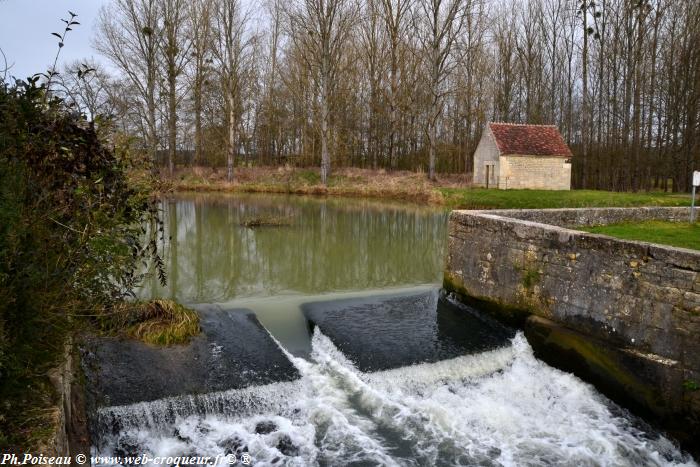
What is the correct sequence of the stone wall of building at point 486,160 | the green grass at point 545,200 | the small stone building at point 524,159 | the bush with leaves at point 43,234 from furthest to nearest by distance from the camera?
the stone wall of building at point 486,160, the small stone building at point 524,159, the green grass at point 545,200, the bush with leaves at point 43,234

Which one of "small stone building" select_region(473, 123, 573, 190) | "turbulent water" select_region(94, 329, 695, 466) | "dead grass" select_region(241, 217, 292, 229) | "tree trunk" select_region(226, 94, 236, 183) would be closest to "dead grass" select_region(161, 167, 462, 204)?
"tree trunk" select_region(226, 94, 236, 183)

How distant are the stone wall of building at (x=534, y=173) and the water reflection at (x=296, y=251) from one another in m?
7.29

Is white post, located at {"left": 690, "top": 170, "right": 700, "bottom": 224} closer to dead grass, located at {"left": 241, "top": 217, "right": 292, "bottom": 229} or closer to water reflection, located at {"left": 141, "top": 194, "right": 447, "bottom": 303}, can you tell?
water reflection, located at {"left": 141, "top": 194, "right": 447, "bottom": 303}

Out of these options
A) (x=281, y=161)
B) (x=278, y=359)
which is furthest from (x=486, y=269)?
(x=281, y=161)

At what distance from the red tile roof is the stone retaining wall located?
19653 millimetres

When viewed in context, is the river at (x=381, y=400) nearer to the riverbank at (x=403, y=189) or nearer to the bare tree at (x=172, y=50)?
the riverbank at (x=403, y=189)

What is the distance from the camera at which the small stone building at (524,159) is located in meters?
27.1

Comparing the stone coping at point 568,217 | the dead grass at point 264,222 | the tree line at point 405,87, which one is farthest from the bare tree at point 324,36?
the stone coping at point 568,217

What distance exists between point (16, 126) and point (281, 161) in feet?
119

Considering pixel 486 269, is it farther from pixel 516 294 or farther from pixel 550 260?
pixel 550 260

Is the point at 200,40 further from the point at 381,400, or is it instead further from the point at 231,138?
the point at 381,400

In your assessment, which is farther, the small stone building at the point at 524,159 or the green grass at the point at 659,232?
the small stone building at the point at 524,159

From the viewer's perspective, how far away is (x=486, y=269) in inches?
337

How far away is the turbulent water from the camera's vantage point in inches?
205
